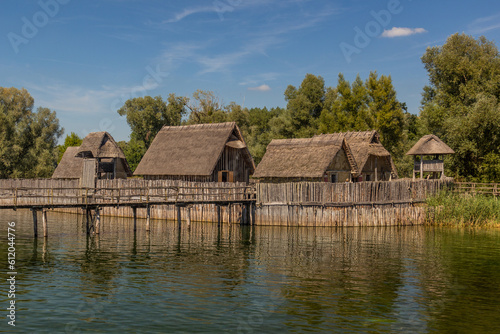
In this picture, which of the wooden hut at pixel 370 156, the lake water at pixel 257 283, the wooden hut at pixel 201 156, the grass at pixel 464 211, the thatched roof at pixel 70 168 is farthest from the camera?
the thatched roof at pixel 70 168

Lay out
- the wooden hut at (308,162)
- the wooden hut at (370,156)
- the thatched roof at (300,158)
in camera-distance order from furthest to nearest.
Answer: the wooden hut at (370,156) < the wooden hut at (308,162) < the thatched roof at (300,158)

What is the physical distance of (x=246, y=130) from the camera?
8181cm

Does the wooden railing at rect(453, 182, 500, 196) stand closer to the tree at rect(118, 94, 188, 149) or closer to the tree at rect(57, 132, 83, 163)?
the tree at rect(118, 94, 188, 149)

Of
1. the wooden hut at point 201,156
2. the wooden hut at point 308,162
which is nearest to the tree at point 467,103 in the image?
the wooden hut at point 308,162

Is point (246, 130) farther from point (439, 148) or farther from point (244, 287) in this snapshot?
point (244, 287)

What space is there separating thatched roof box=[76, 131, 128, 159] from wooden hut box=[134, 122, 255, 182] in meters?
3.40

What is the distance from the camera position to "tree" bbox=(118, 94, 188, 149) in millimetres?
77062

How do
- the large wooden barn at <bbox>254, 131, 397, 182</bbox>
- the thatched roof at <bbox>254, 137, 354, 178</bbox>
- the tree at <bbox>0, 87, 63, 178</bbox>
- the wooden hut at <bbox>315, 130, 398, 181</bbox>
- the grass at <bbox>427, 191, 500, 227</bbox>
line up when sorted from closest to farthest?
the grass at <bbox>427, 191, 500, 227</bbox>
the thatched roof at <bbox>254, 137, 354, 178</bbox>
the large wooden barn at <bbox>254, 131, 397, 182</bbox>
the wooden hut at <bbox>315, 130, 398, 181</bbox>
the tree at <bbox>0, 87, 63, 178</bbox>

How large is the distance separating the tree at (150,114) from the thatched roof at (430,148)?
42.8 meters

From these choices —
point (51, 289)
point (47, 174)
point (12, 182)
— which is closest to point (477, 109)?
point (51, 289)

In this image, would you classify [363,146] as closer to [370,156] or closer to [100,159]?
[370,156]

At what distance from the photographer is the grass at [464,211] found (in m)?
35.8

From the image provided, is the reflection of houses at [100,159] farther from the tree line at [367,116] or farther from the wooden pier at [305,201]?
the tree line at [367,116]

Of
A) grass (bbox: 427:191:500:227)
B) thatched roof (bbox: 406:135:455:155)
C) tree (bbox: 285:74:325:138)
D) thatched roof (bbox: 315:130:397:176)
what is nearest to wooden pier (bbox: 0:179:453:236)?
grass (bbox: 427:191:500:227)
